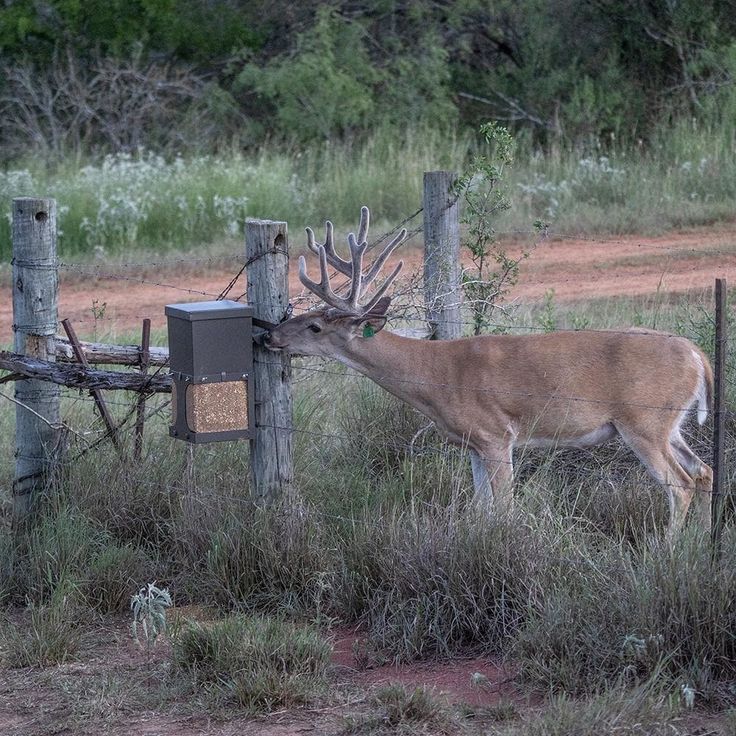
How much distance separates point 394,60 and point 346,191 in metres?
4.84

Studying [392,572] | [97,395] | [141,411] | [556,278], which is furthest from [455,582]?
[556,278]

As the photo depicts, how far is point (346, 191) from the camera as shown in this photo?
48.2 ft

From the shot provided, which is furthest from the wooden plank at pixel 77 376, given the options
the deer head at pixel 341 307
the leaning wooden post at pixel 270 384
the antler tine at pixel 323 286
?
the antler tine at pixel 323 286

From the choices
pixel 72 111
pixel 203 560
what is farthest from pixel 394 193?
pixel 203 560

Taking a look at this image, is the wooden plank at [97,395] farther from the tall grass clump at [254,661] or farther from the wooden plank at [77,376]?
the tall grass clump at [254,661]

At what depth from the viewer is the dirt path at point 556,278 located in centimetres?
1100

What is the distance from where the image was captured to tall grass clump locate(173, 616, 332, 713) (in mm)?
4770

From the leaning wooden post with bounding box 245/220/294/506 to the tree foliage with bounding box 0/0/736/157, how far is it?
11639 mm

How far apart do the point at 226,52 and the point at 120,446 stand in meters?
14.3

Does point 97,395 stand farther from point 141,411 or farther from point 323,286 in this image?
point 323,286

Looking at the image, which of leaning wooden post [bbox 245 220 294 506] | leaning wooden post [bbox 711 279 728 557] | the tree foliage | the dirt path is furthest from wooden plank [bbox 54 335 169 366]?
the tree foliage

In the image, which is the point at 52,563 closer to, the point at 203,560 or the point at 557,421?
the point at 203,560

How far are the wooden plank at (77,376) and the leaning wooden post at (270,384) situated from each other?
0.52m

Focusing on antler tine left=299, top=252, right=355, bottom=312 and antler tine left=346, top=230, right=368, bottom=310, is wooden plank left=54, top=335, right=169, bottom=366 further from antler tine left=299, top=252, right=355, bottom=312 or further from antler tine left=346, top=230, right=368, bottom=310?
antler tine left=346, top=230, right=368, bottom=310
